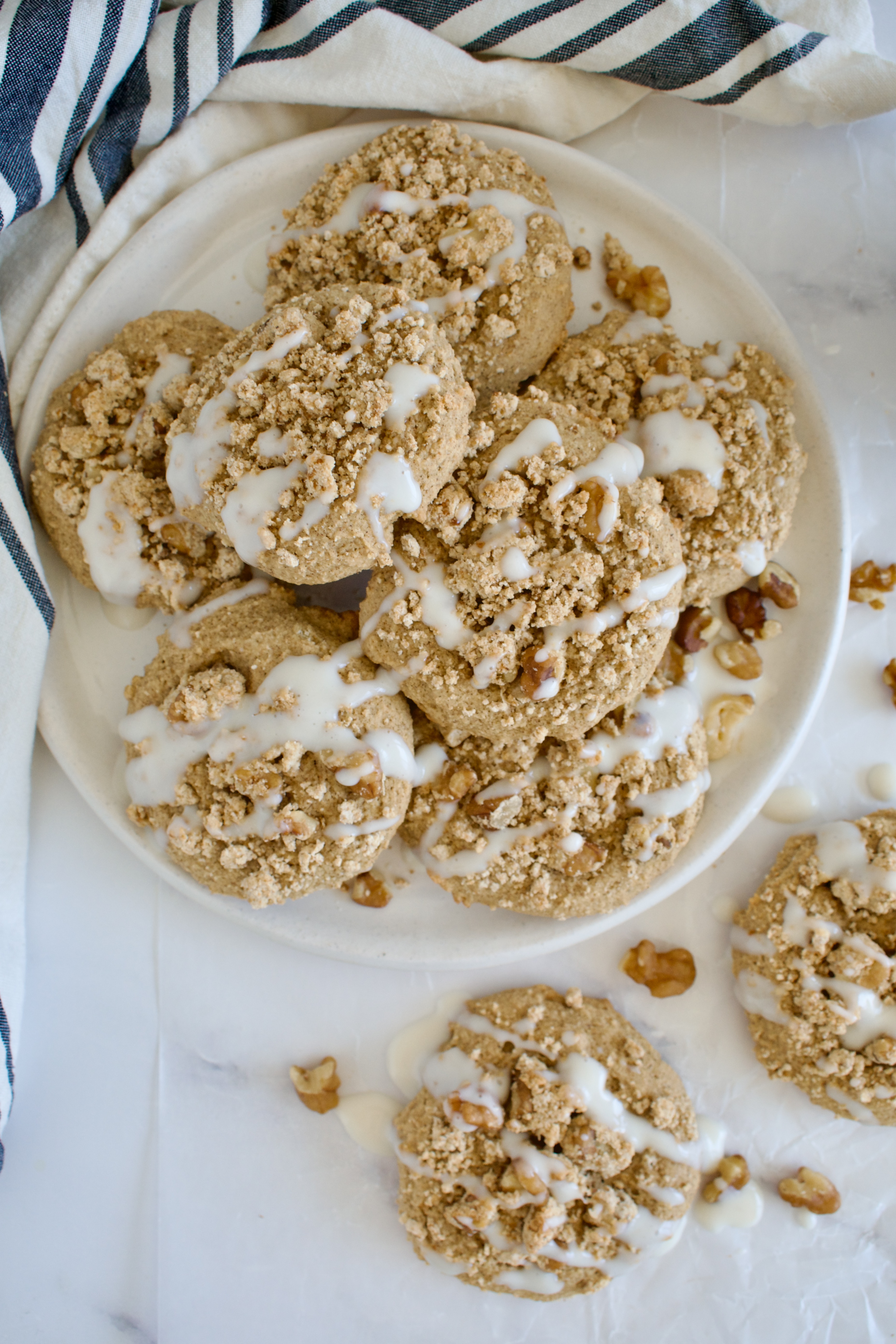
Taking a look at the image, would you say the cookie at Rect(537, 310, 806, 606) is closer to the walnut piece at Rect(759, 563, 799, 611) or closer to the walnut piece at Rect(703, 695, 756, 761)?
the walnut piece at Rect(759, 563, 799, 611)

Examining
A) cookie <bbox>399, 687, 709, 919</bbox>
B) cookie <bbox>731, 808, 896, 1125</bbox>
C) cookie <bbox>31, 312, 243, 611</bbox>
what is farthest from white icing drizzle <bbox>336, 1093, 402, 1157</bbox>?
cookie <bbox>31, 312, 243, 611</bbox>

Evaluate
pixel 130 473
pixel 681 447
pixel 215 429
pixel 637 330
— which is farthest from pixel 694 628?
pixel 130 473

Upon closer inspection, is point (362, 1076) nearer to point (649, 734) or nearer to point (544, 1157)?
point (544, 1157)

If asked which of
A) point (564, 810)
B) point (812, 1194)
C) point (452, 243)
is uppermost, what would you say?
point (452, 243)

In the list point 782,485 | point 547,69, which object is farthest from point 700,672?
point 547,69

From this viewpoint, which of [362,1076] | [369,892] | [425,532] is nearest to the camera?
[425,532]

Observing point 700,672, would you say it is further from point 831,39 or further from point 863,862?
point 831,39
